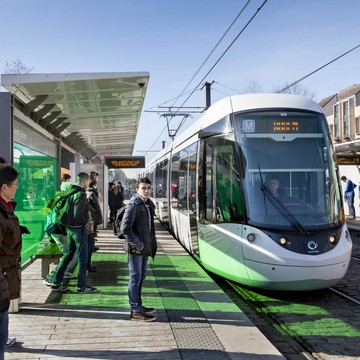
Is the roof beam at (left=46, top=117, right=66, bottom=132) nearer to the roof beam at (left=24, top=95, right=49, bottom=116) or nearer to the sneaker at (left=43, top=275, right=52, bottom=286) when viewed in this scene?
the roof beam at (left=24, top=95, right=49, bottom=116)

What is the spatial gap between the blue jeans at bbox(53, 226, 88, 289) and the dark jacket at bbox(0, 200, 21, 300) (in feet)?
9.37

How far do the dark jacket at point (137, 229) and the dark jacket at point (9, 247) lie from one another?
171cm

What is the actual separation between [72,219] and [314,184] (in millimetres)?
3622

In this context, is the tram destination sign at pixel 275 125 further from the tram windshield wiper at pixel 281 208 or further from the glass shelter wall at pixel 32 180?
the glass shelter wall at pixel 32 180

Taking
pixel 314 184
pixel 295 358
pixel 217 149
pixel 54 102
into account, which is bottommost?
pixel 295 358

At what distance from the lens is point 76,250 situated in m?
6.68

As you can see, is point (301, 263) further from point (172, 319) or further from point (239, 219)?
point (172, 319)

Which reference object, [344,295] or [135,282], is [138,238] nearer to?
[135,282]

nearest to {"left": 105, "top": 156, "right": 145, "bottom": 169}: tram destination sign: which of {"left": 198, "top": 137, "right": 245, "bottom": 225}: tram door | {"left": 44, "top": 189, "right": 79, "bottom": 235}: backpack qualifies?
{"left": 198, "top": 137, "right": 245, "bottom": 225}: tram door

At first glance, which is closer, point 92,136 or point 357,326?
point 357,326

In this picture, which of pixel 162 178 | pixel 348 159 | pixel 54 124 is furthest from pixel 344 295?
pixel 348 159

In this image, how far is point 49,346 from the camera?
4.48 meters

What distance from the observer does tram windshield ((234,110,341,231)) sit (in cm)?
669

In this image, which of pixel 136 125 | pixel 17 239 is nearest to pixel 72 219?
pixel 17 239
